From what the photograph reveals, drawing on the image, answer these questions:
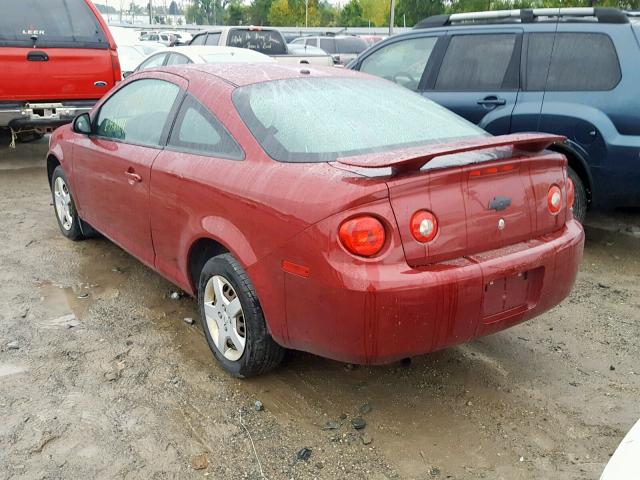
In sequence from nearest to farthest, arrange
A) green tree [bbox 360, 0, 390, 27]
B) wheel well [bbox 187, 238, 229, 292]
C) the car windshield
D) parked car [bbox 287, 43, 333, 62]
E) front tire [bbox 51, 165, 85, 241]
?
the car windshield → wheel well [bbox 187, 238, 229, 292] → front tire [bbox 51, 165, 85, 241] → parked car [bbox 287, 43, 333, 62] → green tree [bbox 360, 0, 390, 27]

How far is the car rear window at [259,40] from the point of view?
12.9 m

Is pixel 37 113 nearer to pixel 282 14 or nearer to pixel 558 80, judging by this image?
pixel 558 80

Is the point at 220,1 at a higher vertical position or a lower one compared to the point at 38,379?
higher

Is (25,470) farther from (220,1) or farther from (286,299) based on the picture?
(220,1)

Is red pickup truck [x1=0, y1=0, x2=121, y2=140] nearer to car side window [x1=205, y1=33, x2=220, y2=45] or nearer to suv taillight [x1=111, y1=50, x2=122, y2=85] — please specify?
suv taillight [x1=111, y1=50, x2=122, y2=85]

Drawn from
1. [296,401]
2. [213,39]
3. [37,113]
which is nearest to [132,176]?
[296,401]

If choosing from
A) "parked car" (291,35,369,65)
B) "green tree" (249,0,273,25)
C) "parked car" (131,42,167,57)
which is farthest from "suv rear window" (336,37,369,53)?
"green tree" (249,0,273,25)

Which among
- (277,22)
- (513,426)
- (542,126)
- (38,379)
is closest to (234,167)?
(38,379)

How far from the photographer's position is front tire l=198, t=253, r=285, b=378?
10.1 feet

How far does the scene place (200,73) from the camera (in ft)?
12.1

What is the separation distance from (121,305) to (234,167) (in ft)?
5.55

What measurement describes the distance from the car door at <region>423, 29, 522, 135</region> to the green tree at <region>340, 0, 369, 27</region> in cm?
6023

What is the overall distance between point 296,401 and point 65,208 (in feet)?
10.8

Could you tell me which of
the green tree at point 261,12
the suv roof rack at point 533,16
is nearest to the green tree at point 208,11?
the green tree at point 261,12
